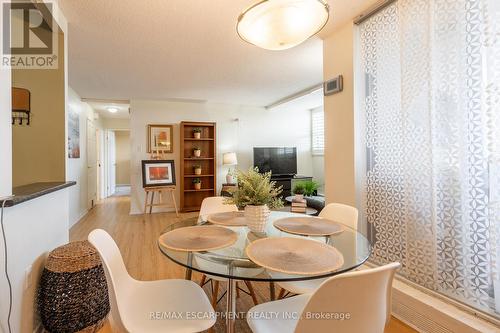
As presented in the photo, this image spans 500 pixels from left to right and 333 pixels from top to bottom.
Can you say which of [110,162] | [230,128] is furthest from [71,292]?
[110,162]

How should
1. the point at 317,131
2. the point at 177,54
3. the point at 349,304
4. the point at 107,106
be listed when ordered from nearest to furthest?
the point at 349,304
the point at 177,54
the point at 107,106
the point at 317,131

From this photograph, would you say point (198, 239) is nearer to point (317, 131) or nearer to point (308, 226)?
point (308, 226)

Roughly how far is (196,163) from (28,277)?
4.31 m

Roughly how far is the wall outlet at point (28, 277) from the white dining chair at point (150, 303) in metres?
0.61

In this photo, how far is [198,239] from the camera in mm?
1365

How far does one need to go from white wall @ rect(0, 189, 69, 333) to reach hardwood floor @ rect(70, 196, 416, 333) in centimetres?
53

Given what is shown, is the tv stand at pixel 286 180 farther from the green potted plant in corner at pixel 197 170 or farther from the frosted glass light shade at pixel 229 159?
the green potted plant in corner at pixel 197 170

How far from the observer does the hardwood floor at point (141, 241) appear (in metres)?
2.00

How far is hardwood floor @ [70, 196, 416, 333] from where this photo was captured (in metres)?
2.00

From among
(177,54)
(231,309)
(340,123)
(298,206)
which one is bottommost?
(231,309)

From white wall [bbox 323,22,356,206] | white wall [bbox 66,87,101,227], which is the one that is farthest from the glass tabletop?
white wall [bbox 66,87,101,227]

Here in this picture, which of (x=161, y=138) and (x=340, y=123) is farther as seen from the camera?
(x=161, y=138)

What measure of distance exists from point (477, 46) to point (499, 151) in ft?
2.06

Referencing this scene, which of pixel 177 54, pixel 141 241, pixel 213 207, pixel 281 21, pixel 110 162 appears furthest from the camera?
pixel 110 162
